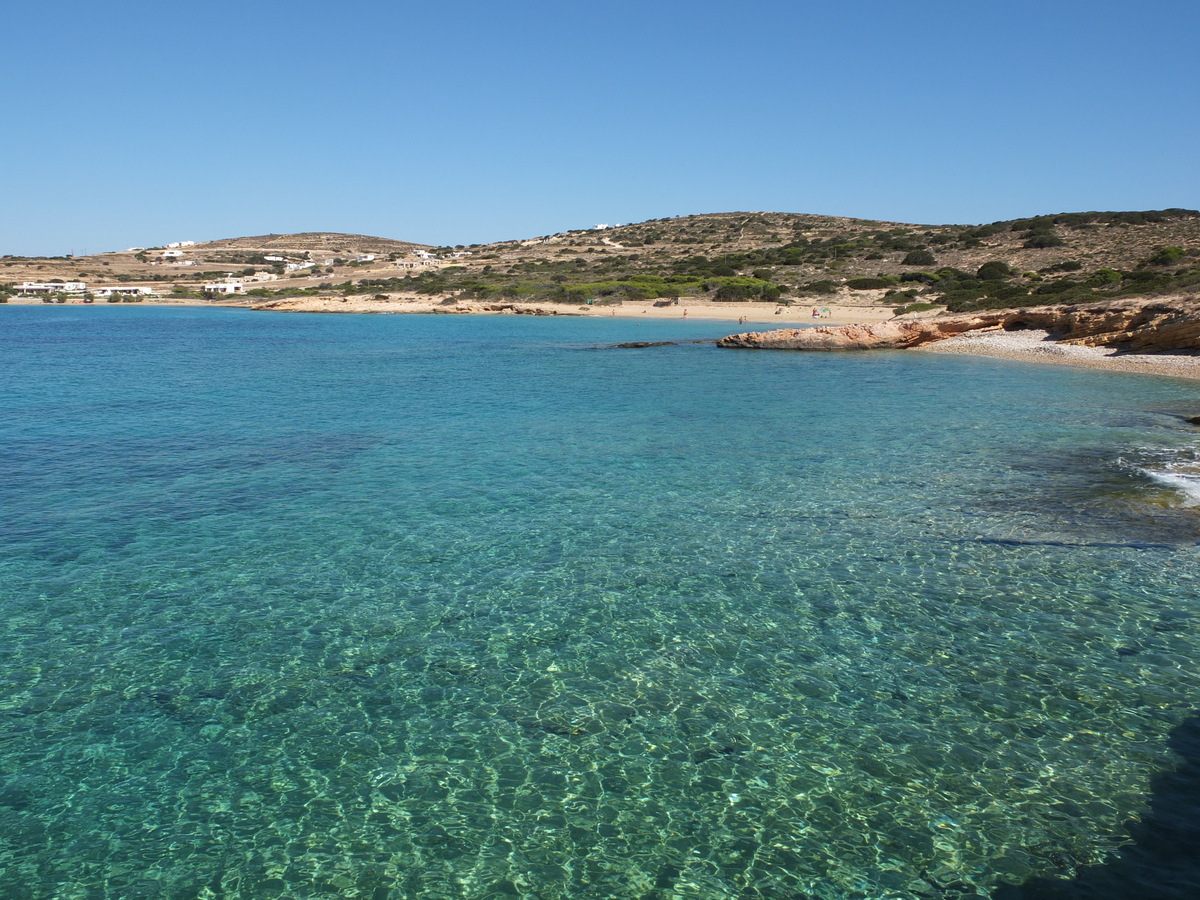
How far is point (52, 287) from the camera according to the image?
105 m

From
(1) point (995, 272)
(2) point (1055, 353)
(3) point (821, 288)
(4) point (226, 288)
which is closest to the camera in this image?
(2) point (1055, 353)

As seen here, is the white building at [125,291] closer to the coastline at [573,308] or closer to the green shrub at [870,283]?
the coastline at [573,308]

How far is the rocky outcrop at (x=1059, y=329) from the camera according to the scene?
102 ft

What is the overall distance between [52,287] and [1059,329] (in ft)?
386

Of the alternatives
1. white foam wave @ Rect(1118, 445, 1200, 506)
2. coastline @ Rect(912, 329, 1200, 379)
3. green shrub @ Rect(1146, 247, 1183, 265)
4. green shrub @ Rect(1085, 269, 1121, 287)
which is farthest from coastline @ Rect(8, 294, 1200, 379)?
green shrub @ Rect(1146, 247, 1183, 265)

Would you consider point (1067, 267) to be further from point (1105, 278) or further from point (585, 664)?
point (585, 664)

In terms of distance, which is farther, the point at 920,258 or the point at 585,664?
the point at 920,258

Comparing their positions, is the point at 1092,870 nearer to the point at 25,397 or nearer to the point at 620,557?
the point at 620,557

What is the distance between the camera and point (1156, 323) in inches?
1242

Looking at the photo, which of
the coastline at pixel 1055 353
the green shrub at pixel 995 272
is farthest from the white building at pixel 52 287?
the coastline at pixel 1055 353

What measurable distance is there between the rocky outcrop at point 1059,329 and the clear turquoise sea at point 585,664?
61.9ft

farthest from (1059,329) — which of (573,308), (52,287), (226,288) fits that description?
(52,287)

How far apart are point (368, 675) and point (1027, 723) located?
228 inches

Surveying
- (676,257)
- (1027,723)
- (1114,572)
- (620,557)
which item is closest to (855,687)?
(1027,723)
